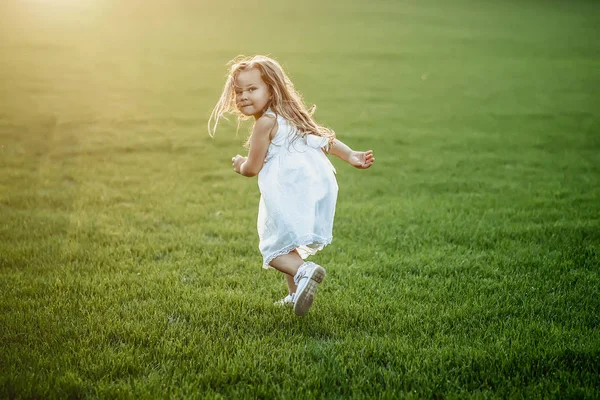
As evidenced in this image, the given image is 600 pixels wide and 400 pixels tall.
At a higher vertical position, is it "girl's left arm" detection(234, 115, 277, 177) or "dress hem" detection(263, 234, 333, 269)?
"girl's left arm" detection(234, 115, 277, 177)

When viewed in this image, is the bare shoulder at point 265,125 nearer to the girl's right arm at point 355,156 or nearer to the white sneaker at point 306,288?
the girl's right arm at point 355,156

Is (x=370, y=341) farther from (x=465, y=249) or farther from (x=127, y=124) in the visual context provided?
(x=127, y=124)

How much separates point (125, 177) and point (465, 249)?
5.25m

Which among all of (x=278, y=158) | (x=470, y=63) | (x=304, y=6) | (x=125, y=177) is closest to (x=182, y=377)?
(x=278, y=158)

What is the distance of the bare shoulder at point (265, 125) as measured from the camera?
4.14 metres

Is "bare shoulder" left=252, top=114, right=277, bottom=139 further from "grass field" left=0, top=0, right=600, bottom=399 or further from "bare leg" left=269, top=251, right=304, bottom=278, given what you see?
"grass field" left=0, top=0, right=600, bottom=399

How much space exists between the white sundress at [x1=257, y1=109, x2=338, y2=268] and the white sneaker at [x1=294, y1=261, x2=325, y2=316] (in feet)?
0.76

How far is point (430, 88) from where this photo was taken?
1691 centimetres

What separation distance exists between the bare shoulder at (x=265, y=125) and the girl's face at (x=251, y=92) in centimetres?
14

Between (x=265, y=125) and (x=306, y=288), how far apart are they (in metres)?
1.21

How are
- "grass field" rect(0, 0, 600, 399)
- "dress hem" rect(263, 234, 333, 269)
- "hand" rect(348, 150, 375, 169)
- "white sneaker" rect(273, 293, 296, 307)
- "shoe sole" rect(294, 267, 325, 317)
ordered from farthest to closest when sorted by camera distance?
"white sneaker" rect(273, 293, 296, 307), "hand" rect(348, 150, 375, 169), "dress hem" rect(263, 234, 333, 269), "shoe sole" rect(294, 267, 325, 317), "grass field" rect(0, 0, 600, 399)

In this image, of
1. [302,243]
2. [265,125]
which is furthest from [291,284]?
[265,125]

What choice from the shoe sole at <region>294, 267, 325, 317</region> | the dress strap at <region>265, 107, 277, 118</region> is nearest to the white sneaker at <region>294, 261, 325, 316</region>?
the shoe sole at <region>294, 267, 325, 317</region>

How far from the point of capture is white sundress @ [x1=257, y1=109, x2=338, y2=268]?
13.4 ft
